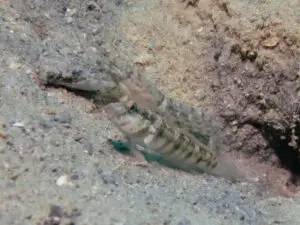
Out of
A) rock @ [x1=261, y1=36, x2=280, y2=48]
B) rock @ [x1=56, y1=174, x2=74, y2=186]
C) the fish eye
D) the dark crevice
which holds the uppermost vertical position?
rock @ [x1=261, y1=36, x2=280, y2=48]

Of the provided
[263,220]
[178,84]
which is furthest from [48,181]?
[178,84]

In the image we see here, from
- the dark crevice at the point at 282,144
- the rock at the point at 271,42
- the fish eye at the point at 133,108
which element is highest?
the rock at the point at 271,42

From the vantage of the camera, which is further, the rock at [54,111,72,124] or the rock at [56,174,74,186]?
the rock at [54,111,72,124]

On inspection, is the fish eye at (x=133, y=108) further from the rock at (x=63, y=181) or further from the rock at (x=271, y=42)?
the rock at (x=271, y=42)

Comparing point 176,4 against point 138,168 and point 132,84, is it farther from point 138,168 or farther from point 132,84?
point 138,168

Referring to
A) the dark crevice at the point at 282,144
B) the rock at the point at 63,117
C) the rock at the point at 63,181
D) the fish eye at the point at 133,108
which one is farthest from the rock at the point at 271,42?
the rock at the point at 63,181

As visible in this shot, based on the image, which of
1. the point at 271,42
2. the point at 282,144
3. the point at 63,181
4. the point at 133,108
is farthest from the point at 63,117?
the point at 282,144

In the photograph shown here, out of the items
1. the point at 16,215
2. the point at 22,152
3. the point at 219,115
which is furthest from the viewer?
the point at 219,115

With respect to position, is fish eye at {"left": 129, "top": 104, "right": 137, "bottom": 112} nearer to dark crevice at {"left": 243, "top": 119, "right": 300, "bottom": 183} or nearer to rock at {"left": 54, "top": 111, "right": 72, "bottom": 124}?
rock at {"left": 54, "top": 111, "right": 72, "bottom": 124}

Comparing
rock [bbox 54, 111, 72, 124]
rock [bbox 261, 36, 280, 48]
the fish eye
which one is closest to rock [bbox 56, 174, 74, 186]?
rock [bbox 54, 111, 72, 124]

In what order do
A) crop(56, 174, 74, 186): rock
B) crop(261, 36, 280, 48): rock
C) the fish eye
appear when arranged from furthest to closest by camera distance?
crop(261, 36, 280, 48): rock < the fish eye < crop(56, 174, 74, 186): rock

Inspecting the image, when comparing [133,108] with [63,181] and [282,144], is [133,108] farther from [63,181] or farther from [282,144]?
[282,144]
